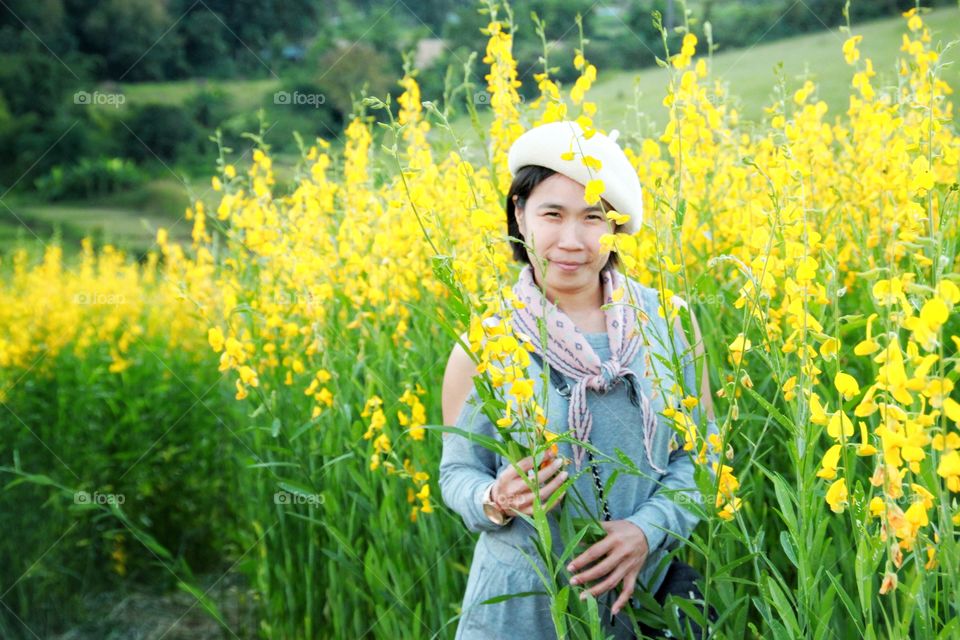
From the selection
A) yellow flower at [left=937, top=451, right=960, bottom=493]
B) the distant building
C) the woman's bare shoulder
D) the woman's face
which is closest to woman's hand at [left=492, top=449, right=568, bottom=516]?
the woman's bare shoulder

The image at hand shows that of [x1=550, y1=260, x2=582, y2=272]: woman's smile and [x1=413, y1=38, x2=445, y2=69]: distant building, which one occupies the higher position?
[x1=413, y1=38, x2=445, y2=69]: distant building

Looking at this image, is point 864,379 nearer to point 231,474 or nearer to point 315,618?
point 315,618

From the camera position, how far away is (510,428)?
1.39 meters

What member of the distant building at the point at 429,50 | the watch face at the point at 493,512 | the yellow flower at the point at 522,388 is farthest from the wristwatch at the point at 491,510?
the distant building at the point at 429,50

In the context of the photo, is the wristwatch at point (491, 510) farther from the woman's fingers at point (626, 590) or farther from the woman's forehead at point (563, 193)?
the woman's forehead at point (563, 193)

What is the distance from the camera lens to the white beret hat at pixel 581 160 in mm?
1545

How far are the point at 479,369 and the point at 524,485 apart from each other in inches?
8.3

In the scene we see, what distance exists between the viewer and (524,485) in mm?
1400

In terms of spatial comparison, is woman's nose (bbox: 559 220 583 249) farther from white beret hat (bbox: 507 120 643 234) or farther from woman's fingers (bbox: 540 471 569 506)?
woman's fingers (bbox: 540 471 569 506)

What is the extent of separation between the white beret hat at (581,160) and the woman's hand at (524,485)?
425 millimetres

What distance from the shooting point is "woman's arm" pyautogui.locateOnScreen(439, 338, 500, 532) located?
1.57 meters

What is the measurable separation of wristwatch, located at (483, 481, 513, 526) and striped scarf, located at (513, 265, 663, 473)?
0.14m

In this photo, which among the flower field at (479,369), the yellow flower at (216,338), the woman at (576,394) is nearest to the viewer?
the flower field at (479,369)

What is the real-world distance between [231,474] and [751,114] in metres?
2.91
